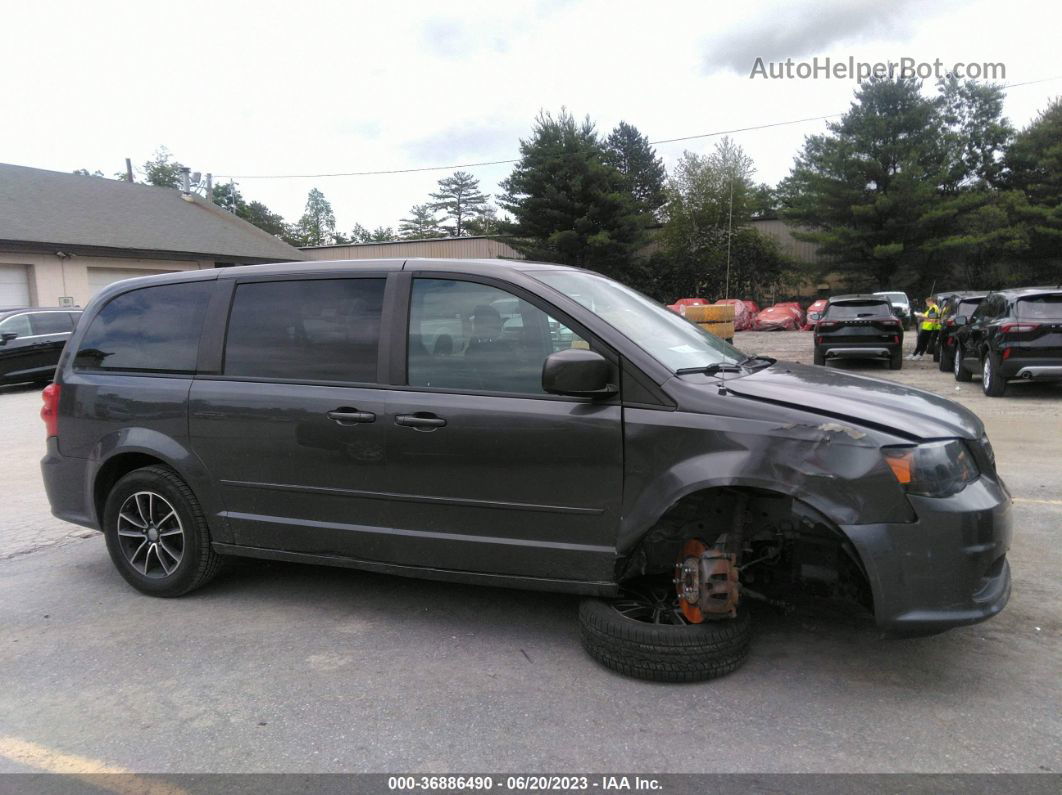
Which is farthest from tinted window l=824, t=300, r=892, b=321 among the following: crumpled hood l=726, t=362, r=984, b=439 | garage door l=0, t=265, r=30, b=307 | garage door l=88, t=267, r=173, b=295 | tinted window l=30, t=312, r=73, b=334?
garage door l=0, t=265, r=30, b=307

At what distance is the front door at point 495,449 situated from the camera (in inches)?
129

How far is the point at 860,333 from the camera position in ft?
48.7

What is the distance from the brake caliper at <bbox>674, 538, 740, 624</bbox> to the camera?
3.12 metres

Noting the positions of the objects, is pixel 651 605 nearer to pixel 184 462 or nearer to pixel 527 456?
pixel 527 456

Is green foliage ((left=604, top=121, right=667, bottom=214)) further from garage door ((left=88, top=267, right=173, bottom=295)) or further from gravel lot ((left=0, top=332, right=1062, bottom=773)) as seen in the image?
gravel lot ((left=0, top=332, right=1062, bottom=773))

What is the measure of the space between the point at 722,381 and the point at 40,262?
26704 mm

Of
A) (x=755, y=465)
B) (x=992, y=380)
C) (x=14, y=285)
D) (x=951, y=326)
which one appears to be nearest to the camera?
(x=755, y=465)

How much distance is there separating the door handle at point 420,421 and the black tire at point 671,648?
3.76 ft

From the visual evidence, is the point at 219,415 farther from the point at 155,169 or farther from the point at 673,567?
Answer: the point at 155,169

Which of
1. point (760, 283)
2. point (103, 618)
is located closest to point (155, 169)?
point (760, 283)

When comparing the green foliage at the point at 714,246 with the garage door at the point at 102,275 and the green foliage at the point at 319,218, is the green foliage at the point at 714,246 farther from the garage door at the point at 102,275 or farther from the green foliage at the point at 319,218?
the green foliage at the point at 319,218

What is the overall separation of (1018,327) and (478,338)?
993 cm

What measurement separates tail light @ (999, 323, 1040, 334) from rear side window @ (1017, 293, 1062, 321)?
0.09 metres

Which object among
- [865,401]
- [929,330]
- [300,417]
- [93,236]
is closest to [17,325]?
[93,236]
